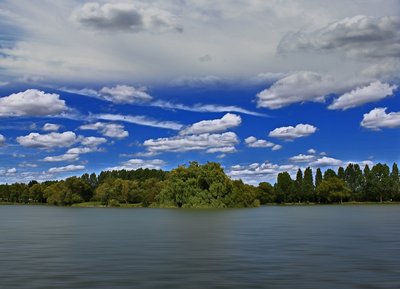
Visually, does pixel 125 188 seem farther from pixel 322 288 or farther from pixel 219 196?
pixel 322 288

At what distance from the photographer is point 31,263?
27125 millimetres

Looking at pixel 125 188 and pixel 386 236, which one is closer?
pixel 386 236

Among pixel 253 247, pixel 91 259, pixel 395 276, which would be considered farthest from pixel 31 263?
pixel 395 276

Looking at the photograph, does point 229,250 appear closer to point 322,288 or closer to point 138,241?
point 138,241

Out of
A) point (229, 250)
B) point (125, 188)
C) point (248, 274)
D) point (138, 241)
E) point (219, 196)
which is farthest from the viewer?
point (125, 188)

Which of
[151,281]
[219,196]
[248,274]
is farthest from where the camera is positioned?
[219,196]

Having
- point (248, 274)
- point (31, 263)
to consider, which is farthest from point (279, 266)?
point (31, 263)

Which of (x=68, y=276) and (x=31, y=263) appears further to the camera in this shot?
(x=31, y=263)

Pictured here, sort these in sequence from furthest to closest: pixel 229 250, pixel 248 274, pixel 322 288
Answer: pixel 229 250
pixel 248 274
pixel 322 288

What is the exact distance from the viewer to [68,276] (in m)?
23.2

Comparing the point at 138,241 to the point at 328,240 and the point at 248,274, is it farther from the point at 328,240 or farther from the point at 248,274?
the point at 248,274

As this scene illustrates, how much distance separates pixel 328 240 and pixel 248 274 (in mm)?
19976

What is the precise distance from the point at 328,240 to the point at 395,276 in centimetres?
1896

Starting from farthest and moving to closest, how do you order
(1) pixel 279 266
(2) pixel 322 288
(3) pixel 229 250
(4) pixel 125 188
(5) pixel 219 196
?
(4) pixel 125 188
(5) pixel 219 196
(3) pixel 229 250
(1) pixel 279 266
(2) pixel 322 288
